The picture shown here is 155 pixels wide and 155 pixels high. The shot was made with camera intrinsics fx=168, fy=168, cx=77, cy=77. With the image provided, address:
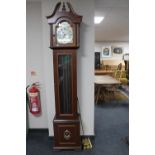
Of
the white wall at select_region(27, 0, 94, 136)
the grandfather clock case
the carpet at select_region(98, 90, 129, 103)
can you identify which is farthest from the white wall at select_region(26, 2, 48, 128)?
the carpet at select_region(98, 90, 129, 103)

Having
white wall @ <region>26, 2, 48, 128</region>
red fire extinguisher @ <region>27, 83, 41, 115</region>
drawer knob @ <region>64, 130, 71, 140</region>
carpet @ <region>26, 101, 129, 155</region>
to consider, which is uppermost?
white wall @ <region>26, 2, 48, 128</region>

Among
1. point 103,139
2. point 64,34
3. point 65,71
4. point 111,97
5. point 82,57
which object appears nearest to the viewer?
point 64,34

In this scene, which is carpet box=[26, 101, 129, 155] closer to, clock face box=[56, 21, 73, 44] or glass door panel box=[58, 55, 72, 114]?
glass door panel box=[58, 55, 72, 114]

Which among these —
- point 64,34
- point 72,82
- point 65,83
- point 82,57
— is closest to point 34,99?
point 65,83

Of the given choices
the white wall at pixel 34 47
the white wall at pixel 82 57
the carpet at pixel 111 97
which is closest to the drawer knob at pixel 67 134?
the white wall at pixel 82 57

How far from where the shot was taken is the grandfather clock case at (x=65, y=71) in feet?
7.54

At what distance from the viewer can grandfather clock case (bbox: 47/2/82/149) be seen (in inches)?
90.5

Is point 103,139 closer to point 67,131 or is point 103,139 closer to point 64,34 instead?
point 67,131

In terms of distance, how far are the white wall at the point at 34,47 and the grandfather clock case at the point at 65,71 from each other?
596mm

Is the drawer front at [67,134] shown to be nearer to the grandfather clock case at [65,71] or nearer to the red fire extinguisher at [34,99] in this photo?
the grandfather clock case at [65,71]

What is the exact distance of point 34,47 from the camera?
2.94 meters

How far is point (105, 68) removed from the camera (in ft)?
31.6
